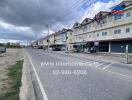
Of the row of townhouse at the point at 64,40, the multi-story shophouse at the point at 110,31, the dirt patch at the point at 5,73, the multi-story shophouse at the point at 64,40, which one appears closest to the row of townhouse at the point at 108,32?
the multi-story shophouse at the point at 110,31

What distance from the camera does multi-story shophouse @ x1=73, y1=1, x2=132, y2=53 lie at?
3716cm

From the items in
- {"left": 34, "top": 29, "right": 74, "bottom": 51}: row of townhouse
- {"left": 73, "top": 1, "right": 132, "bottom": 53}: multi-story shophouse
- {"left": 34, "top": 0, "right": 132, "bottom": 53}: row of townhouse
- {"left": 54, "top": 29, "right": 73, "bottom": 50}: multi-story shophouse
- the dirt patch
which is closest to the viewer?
the dirt patch

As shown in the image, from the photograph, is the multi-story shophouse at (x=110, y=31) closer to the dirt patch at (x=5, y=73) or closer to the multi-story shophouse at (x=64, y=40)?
the multi-story shophouse at (x=64, y=40)

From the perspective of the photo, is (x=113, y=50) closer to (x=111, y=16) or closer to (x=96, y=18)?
(x=111, y=16)

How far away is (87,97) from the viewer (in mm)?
5996

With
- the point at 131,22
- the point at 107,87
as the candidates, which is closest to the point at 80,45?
the point at 131,22

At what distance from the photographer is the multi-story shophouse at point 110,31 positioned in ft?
122

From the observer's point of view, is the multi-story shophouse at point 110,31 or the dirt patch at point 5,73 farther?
the multi-story shophouse at point 110,31

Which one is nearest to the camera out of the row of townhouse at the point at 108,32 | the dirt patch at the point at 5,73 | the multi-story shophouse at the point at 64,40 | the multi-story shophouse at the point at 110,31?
the dirt patch at the point at 5,73

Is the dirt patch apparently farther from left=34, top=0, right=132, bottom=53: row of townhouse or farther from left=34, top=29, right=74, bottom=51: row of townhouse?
left=34, top=29, right=74, bottom=51: row of townhouse

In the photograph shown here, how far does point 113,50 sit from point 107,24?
7.60m

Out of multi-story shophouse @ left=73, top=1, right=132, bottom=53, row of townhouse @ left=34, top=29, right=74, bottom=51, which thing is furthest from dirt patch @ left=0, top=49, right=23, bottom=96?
row of townhouse @ left=34, top=29, right=74, bottom=51

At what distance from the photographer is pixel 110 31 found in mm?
43438

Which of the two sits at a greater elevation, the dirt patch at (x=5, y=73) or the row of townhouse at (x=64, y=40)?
the row of townhouse at (x=64, y=40)
